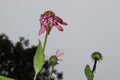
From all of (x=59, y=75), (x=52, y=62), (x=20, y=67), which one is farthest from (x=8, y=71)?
(x=52, y=62)

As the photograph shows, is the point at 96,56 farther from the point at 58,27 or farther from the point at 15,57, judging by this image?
the point at 15,57

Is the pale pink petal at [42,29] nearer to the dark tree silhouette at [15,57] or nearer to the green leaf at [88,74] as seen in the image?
the green leaf at [88,74]

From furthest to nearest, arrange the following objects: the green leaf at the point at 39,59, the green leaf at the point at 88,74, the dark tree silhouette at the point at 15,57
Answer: the dark tree silhouette at the point at 15,57
the green leaf at the point at 88,74
the green leaf at the point at 39,59

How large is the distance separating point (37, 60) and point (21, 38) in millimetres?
33495

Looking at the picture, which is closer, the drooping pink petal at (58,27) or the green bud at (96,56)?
the drooping pink petal at (58,27)

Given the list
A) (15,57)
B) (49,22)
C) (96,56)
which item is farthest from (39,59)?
(15,57)

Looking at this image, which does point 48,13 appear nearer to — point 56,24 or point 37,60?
point 56,24

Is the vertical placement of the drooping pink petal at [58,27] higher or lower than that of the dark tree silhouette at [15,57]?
lower

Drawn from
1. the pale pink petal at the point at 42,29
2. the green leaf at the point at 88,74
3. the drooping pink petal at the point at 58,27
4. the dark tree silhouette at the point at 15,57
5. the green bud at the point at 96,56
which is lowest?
the green leaf at the point at 88,74

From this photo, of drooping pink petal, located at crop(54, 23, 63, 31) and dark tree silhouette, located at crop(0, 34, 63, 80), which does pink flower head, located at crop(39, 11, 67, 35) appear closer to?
drooping pink petal, located at crop(54, 23, 63, 31)

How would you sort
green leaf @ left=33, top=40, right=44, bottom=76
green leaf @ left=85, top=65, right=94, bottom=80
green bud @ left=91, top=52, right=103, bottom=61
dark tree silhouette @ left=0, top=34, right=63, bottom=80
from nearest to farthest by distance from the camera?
green leaf @ left=33, top=40, right=44, bottom=76
green leaf @ left=85, top=65, right=94, bottom=80
green bud @ left=91, top=52, right=103, bottom=61
dark tree silhouette @ left=0, top=34, right=63, bottom=80

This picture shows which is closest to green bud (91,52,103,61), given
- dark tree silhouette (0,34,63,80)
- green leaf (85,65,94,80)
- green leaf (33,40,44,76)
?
green leaf (85,65,94,80)

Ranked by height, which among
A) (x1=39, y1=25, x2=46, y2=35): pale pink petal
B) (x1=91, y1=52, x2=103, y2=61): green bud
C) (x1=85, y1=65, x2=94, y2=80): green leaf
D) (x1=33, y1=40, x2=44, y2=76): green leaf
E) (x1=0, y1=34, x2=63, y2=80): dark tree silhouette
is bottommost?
(x1=33, y1=40, x2=44, y2=76): green leaf

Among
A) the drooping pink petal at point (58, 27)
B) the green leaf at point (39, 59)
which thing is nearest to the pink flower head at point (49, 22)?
the drooping pink petal at point (58, 27)
